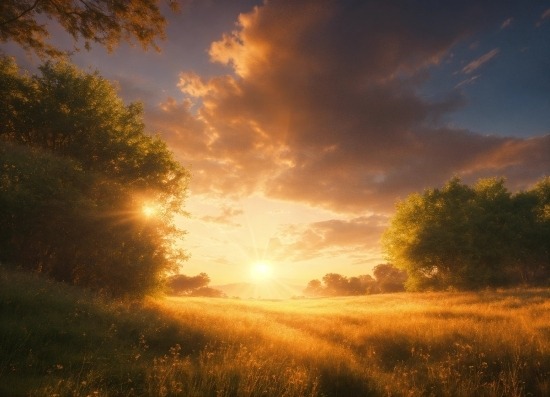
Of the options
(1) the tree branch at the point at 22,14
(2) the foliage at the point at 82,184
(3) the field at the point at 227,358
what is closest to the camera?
(3) the field at the point at 227,358

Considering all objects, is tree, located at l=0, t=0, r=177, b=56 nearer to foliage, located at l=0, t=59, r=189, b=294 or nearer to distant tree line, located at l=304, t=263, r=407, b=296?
foliage, located at l=0, t=59, r=189, b=294

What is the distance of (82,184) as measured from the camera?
695 inches

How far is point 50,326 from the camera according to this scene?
26.6 feet

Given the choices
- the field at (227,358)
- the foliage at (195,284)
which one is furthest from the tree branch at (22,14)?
the foliage at (195,284)

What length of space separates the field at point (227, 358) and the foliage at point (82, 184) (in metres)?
4.76

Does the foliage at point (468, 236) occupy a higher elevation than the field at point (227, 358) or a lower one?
higher

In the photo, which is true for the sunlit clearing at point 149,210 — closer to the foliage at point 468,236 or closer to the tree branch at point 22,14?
the tree branch at point 22,14

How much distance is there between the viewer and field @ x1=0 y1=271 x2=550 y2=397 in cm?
604

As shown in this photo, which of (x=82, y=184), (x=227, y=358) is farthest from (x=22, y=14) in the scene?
(x=227, y=358)

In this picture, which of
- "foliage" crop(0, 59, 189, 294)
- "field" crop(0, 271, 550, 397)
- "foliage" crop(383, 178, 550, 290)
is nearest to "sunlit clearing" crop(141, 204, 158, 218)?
"foliage" crop(0, 59, 189, 294)

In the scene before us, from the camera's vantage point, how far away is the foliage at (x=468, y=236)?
131 feet

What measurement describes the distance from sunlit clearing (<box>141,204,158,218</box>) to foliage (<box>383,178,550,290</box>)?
33.1 m

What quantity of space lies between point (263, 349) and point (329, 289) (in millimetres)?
120078

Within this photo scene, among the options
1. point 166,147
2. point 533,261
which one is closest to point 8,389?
point 166,147
